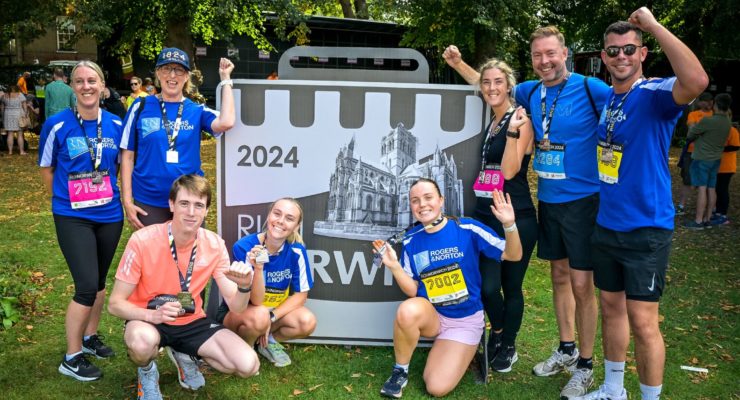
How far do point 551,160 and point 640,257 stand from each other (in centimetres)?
73

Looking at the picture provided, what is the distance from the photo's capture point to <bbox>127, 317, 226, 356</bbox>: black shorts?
137 inches

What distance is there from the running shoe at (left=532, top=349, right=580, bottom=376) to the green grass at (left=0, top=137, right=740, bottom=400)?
5 centimetres

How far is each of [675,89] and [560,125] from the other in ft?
2.50

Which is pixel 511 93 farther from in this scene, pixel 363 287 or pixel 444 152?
pixel 363 287

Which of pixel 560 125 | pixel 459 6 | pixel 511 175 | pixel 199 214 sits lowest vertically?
pixel 199 214

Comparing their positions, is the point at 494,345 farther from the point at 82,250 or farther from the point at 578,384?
the point at 82,250

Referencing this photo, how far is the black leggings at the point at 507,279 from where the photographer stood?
3.84 meters

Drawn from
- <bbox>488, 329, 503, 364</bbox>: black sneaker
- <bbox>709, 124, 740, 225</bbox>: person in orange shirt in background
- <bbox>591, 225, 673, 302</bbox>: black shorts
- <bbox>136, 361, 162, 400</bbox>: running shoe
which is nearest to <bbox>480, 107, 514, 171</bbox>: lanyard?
<bbox>591, 225, 673, 302</bbox>: black shorts

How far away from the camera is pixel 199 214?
340 centimetres

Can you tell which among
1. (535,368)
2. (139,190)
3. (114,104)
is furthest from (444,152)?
(114,104)

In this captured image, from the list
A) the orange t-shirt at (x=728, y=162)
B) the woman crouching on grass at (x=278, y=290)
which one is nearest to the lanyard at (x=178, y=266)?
the woman crouching on grass at (x=278, y=290)

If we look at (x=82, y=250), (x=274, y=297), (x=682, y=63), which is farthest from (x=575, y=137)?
(x=82, y=250)

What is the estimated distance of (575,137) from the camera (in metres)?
3.57

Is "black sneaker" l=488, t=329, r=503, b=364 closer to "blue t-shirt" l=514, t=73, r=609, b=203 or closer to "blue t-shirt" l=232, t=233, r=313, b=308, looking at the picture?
"blue t-shirt" l=514, t=73, r=609, b=203
